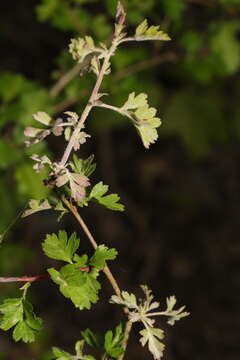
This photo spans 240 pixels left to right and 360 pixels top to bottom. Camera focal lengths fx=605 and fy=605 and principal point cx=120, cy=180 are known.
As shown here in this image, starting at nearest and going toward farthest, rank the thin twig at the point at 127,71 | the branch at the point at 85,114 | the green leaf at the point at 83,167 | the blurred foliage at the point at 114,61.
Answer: the branch at the point at 85,114 < the green leaf at the point at 83,167 < the blurred foliage at the point at 114,61 < the thin twig at the point at 127,71

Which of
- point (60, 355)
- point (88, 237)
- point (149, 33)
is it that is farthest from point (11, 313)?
point (149, 33)

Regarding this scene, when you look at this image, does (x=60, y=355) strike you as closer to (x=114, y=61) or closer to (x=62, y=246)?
(x=62, y=246)

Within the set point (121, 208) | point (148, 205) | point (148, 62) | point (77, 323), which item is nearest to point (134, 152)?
point (148, 205)

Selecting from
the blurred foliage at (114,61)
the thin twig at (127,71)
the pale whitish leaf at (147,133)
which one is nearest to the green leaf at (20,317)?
the pale whitish leaf at (147,133)

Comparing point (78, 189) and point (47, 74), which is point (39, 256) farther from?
point (78, 189)

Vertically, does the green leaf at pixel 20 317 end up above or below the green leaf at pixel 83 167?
below

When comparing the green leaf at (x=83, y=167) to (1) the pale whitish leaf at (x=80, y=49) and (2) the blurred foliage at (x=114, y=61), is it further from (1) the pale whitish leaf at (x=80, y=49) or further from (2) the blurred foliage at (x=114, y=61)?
(2) the blurred foliage at (x=114, y=61)

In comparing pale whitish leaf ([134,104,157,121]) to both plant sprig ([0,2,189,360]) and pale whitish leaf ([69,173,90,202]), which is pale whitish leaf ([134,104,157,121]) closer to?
plant sprig ([0,2,189,360])
